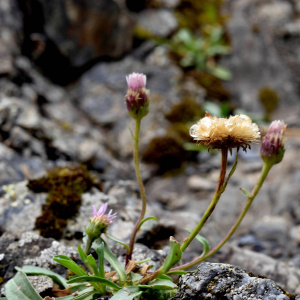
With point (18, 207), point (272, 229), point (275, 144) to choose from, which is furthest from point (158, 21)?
point (275, 144)

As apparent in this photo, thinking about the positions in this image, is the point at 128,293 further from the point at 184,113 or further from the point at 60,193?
the point at 184,113

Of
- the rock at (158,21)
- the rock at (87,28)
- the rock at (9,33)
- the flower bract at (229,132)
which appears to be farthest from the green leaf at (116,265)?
the rock at (158,21)

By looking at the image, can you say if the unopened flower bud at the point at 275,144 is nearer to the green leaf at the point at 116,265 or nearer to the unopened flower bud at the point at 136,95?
the unopened flower bud at the point at 136,95

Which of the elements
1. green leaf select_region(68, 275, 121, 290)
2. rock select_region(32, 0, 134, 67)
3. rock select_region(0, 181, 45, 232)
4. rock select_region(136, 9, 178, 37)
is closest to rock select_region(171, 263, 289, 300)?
green leaf select_region(68, 275, 121, 290)

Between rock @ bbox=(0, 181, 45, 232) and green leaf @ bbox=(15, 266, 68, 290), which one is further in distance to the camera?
rock @ bbox=(0, 181, 45, 232)

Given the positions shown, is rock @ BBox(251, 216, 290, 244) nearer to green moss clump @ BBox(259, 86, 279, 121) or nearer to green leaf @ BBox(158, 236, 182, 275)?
green leaf @ BBox(158, 236, 182, 275)
